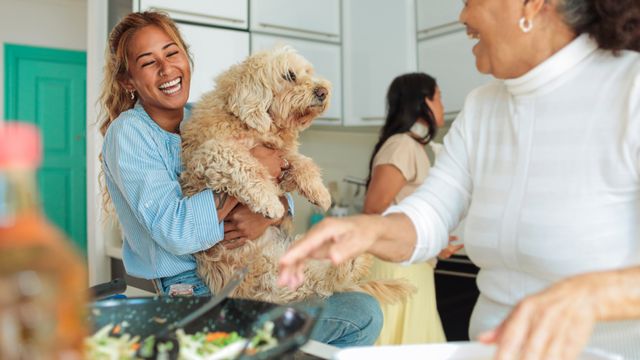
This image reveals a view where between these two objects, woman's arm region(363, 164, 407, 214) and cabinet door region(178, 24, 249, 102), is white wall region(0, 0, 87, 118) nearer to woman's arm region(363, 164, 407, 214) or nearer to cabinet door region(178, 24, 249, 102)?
cabinet door region(178, 24, 249, 102)

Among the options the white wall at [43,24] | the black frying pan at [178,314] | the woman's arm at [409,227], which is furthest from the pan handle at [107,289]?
the white wall at [43,24]

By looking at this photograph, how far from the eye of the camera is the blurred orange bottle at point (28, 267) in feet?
1.09

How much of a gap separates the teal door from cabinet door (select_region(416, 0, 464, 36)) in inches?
111

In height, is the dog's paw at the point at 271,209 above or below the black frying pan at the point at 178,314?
above

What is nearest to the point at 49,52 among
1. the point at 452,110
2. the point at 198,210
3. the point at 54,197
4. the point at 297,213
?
the point at 54,197

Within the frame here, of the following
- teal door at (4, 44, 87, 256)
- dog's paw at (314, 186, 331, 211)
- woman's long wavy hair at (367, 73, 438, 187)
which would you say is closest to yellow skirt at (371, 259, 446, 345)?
woman's long wavy hair at (367, 73, 438, 187)

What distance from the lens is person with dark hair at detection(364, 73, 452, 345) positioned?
2621 millimetres

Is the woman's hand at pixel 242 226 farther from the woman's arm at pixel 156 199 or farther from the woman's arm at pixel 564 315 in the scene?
the woman's arm at pixel 564 315

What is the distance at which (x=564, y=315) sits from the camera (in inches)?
24.1

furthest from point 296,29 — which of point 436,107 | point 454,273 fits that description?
point 454,273

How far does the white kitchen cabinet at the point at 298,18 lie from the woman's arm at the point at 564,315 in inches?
110

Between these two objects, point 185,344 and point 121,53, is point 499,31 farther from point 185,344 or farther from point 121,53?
point 121,53

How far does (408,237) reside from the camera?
3.26 ft

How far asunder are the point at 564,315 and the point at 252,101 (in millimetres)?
1106
